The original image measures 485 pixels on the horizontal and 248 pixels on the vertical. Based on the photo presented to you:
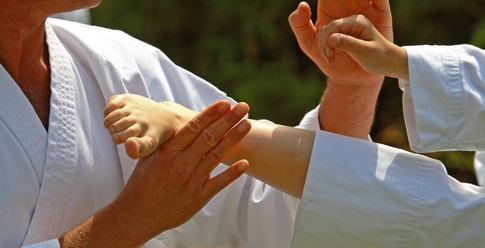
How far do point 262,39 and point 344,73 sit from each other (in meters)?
2.10

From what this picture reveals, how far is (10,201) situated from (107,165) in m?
0.24

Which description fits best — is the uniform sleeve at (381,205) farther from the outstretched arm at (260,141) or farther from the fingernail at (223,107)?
the fingernail at (223,107)

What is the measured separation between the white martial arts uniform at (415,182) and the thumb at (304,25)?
226 millimetres

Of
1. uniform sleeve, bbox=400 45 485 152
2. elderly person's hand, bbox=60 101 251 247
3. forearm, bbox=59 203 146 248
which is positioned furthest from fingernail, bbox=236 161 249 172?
uniform sleeve, bbox=400 45 485 152

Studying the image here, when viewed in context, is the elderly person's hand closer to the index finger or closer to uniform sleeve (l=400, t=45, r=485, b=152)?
the index finger

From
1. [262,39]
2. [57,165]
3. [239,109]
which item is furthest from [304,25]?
[262,39]

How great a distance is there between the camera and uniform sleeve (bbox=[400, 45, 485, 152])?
1.88 m

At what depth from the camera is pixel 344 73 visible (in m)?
2.05

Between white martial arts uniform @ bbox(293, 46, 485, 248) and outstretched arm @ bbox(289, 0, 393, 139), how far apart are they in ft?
0.47

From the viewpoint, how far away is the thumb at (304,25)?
2006 millimetres

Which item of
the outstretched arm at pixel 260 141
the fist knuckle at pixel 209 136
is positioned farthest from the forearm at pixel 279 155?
the fist knuckle at pixel 209 136

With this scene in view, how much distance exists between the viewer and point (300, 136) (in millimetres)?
1931

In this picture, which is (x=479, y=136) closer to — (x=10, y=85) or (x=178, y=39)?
(x=10, y=85)

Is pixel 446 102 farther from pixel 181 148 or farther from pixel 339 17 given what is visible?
pixel 181 148
